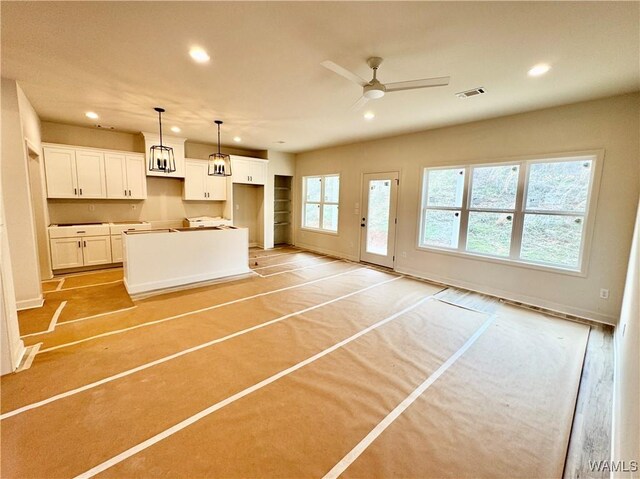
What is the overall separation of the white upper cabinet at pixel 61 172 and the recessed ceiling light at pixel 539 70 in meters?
7.03

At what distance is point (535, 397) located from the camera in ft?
6.91

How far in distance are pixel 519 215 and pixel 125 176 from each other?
7184mm

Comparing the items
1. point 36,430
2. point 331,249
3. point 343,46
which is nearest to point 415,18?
point 343,46

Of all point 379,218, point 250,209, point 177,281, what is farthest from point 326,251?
point 177,281

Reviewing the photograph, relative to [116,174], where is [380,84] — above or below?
above

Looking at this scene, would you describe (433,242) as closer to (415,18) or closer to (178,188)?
(415,18)

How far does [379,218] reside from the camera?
232 inches

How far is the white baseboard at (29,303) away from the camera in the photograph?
337 cm

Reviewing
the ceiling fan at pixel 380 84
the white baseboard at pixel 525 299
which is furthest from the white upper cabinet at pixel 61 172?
the white baseboard at pixel 525 299

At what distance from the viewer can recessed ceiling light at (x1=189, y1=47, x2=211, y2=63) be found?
2.44 meters

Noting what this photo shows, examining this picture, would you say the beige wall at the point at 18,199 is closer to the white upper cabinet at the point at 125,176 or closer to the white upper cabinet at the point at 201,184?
the white upper cabinet at the point at 125,176

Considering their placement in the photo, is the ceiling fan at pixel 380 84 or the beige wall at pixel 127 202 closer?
the ceiling fan at pixel 380 84

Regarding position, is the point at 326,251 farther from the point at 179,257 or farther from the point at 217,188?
the point at 179,257

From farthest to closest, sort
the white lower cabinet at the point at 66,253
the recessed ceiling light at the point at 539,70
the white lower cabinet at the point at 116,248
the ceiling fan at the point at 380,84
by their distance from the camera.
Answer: the white lower cabinet at the point at 116,248, the white lower cabinet at the point at 66,253, the recessed ceiling light at the point at 539,70, the ceiling fan at the point at 380,84
